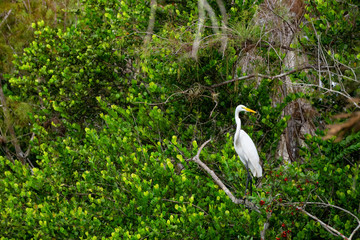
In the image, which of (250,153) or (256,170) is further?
(256,170)

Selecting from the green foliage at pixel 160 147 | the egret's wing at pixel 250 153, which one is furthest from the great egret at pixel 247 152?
the green foliage at pixel 160 147

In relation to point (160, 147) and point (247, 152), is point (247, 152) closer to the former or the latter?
point (247, 152)

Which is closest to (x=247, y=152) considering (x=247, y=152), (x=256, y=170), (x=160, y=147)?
(x=247, y=152)

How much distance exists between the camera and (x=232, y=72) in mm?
6090

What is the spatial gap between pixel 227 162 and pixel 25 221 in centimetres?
231

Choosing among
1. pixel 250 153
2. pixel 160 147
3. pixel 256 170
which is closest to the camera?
pixel 250 153

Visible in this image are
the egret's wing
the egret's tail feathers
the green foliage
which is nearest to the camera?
the green foliage

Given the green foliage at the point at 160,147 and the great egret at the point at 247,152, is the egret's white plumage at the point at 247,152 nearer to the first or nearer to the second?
the great egret at the point at 247,152

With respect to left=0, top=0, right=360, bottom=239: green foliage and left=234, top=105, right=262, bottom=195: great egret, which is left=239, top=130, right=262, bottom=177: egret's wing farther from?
left=0, top=0, right=360, bottom=239: green foliage

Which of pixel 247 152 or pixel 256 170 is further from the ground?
pixel 247 152

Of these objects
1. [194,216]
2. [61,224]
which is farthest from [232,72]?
[61,224]

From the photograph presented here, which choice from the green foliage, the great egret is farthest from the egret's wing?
the green foliage

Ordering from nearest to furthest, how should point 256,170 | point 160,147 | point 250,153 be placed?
1. point 250,153
2. point 256,170
3. point 160,147

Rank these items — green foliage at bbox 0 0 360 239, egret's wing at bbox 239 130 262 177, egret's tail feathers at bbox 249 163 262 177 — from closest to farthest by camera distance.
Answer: green foliage at bbox 0 0 360 239, egret's wing at bbox 239 130 262 177, egret's tail feathers at bbox 249 163 262 177
